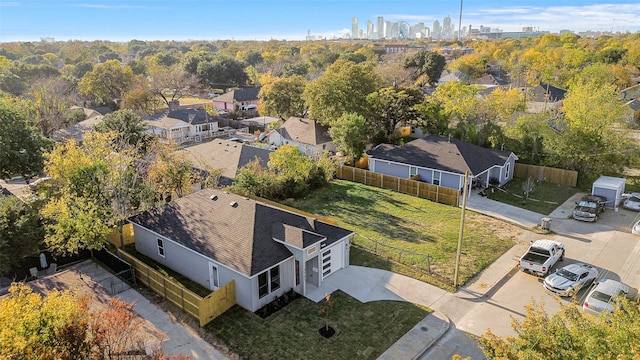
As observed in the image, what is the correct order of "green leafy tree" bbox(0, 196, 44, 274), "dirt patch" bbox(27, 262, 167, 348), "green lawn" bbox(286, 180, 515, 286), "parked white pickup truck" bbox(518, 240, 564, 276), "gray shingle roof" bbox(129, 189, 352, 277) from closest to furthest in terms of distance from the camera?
"dirt patch" bbox(27, 262, 167, 348), "gray shingle roof" bbox(129, 189, 352, 277), "green leafy tree" bbox(0, 196, 44, 274), "parked white pickup truck" bbox(518, 240, 564, 276), "green lawn" bbox(286, 180, 515, 286)

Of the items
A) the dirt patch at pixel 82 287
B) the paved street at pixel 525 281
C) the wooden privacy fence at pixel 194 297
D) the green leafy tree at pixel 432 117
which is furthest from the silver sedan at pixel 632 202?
the dirt patch at pixel 82 287

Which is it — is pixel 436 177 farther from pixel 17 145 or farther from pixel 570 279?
pixel 17 145

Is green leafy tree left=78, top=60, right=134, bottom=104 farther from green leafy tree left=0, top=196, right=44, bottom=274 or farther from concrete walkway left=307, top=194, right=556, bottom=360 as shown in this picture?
concrete walkway left=307, top=194, right=556, bottom=360

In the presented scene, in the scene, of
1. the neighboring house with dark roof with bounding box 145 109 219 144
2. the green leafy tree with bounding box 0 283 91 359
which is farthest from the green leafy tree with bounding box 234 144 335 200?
the neighboring house with dark roof with bounding box 145 109 219 144

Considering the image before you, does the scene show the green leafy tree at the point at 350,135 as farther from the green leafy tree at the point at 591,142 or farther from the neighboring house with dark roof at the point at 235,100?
the neighboring house with dark roof at the point at 235,100

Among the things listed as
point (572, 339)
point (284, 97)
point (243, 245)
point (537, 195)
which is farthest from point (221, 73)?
point (572, 339)

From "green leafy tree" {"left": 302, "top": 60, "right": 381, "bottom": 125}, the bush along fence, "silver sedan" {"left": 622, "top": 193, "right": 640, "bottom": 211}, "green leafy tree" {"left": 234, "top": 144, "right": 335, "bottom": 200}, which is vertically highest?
"green leafy tree" {"left": 302, "top": 60, "right": 381, "bottom": 125}
